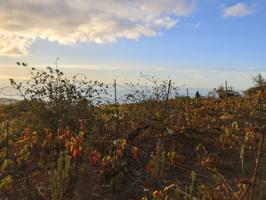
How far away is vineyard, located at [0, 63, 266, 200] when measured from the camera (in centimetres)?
646

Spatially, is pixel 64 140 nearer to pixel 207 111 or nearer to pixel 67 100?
pixel 67 100

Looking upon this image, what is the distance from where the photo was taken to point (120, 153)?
738cm

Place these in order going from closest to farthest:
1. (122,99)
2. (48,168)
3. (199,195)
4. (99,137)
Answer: (199,195) < (48,168) < (99,137) < (122,99)

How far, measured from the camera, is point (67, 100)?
10.4m

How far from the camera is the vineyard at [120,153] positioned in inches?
255

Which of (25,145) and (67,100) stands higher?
(67,100)

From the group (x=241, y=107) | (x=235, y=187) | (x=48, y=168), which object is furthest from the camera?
(x=241, y=107)

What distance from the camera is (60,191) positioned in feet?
20.2

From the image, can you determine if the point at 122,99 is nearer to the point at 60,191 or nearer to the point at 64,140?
the point at 64,140

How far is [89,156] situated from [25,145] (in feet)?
4.19

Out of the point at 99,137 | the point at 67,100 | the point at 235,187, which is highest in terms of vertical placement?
the point at 67,100

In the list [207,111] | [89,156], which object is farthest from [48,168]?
[207,111]

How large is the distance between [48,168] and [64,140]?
1154 millimetres

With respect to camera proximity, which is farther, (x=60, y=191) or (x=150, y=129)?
(x=150, y=129)
